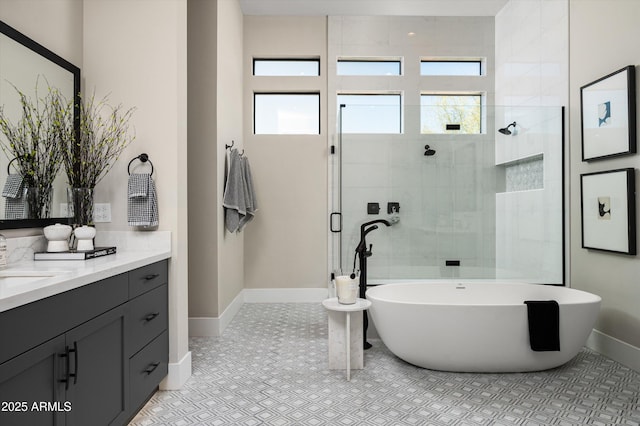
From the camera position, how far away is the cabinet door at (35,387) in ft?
3.77

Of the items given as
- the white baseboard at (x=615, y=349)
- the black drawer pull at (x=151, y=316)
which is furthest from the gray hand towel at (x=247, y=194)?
the white baseboard at (x=615, y=349)

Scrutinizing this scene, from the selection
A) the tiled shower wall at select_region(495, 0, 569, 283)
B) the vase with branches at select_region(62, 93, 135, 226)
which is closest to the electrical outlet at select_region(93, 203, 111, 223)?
the vase with branches at select_region(62, 93, 135, 226)

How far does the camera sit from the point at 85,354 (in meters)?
1.54

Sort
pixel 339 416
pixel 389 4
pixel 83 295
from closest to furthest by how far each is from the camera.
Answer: pixel 83 295 → pixel 339 416 → pixel 389 4

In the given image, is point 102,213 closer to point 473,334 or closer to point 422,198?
point 473,334

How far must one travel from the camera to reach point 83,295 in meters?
1.55

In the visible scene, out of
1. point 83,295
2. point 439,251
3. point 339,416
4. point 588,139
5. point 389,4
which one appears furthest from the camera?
point 389,4

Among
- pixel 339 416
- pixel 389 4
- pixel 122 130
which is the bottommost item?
pixel 339 416

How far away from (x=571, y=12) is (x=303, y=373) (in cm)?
353

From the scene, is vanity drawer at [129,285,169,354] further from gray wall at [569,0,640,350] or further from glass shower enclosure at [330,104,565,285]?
gray wall at [569,0,640,350]

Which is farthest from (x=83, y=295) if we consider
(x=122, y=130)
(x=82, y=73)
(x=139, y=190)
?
(x=82, y=73)

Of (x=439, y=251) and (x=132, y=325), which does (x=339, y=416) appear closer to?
(x=132, y=325)

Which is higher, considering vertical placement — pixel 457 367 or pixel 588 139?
pixel 588 139

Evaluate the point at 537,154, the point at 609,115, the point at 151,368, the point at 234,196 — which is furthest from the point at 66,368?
the point at 537,154
